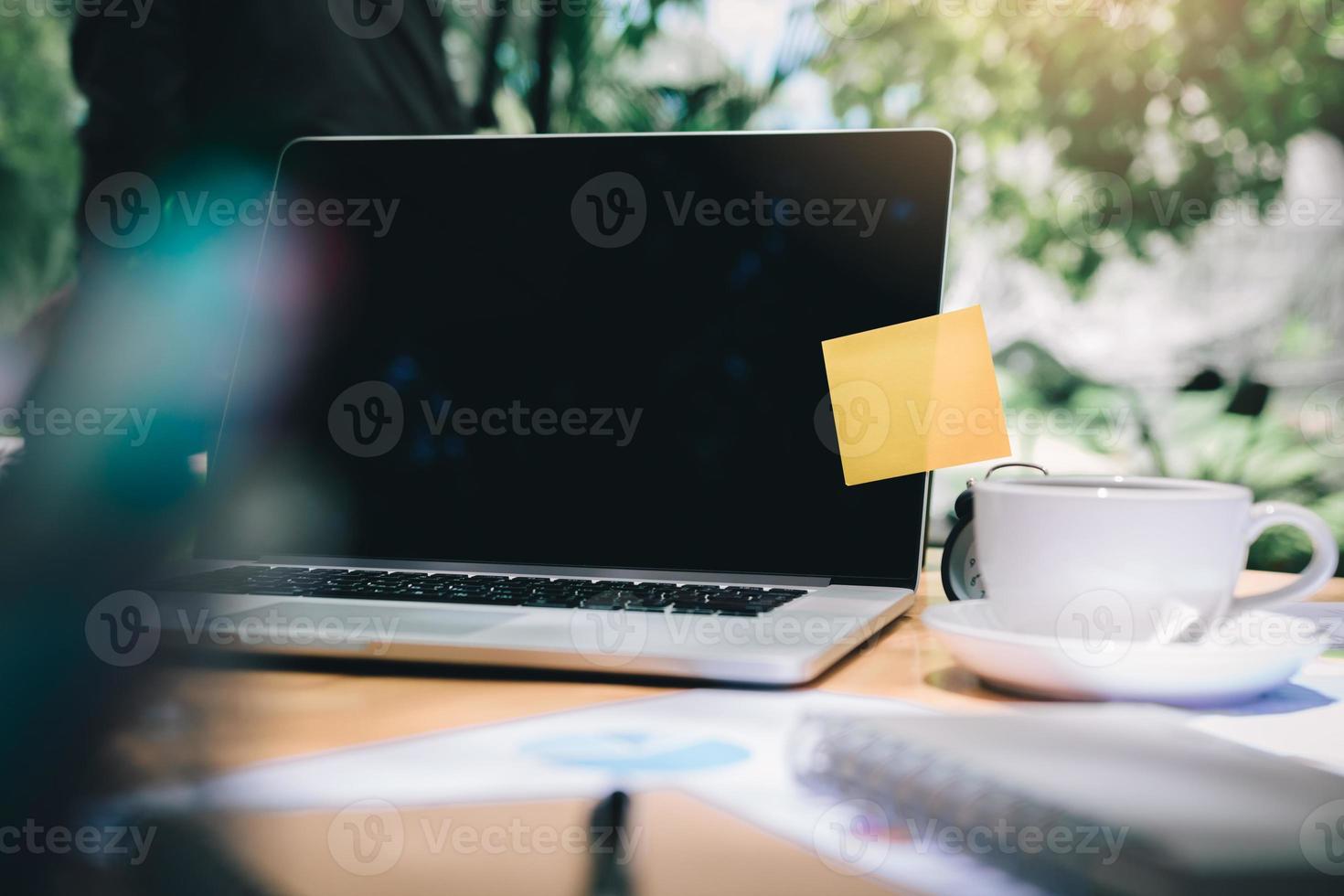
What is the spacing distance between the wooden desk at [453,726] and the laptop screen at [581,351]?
6.6 inches

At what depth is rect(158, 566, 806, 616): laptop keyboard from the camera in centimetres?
57

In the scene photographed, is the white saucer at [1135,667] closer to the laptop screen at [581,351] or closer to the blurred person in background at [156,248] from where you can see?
the laptop screen at [581,351]

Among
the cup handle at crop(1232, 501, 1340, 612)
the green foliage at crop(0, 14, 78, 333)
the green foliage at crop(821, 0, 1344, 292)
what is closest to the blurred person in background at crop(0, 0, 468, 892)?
the cup handle at crop(1232, 501, 1340, 612)

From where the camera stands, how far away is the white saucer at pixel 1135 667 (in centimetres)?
41

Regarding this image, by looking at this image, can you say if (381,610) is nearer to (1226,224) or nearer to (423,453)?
(423,453)

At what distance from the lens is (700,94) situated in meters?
2.85

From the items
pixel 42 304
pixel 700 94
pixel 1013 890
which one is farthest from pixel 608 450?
pixel 700 94

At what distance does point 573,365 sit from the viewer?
0.74 meters

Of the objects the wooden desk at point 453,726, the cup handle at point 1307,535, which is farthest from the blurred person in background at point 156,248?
the cup handle at point 1307,535

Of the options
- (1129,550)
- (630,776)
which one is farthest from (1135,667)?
(630,776)

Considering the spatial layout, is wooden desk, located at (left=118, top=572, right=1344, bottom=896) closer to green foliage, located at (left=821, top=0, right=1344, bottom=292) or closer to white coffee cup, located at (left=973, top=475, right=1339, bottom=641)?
white coffee cup, located at (left=973, top=475, right=1339, bottom=641)

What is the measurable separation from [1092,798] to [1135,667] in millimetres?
148

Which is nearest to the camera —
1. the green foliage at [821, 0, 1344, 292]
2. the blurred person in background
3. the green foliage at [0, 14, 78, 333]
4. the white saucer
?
the white saucer

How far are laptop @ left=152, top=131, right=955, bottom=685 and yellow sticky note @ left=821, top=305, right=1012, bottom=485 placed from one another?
14mm
